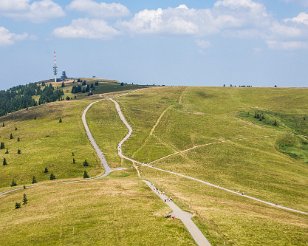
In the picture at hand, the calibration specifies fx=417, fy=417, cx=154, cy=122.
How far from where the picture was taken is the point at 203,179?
4454 inches

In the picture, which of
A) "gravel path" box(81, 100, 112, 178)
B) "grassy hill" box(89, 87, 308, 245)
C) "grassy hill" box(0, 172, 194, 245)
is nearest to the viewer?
"grassy hill" box(0, 172, 194, 245)

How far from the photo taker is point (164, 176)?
4387 inches

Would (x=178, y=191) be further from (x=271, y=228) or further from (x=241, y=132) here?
(x=241, y=132)

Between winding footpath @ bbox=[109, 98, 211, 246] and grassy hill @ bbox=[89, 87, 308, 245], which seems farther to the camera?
grassy hill @ bbox=[89, 87, 308, 245]

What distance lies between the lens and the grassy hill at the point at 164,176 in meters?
61.1

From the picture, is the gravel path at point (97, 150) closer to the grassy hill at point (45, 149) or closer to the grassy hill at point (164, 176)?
the grassy hill at point (45, 149)

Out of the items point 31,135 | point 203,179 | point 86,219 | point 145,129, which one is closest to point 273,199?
point 203,179

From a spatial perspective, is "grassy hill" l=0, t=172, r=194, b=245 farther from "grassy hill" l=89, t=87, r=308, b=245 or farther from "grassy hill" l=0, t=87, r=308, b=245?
"grassy hill" l=89, t=87, r=308, b=245

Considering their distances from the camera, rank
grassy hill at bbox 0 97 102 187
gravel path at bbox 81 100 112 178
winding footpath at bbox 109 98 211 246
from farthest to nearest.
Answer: gravel path at bbox 81 100 112 178 → grassy hill at bbox 0 97 102 187 → winding footpath at bbox 109 98 211 246

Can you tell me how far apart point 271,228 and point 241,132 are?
109558 mm

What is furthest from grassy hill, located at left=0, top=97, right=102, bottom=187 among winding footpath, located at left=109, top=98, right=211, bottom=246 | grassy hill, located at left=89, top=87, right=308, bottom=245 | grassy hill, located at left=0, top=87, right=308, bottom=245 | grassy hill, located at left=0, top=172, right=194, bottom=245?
winding footpath, located at left=109, top=98, right=211, bottom=246

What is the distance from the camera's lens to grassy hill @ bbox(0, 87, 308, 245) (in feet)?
200

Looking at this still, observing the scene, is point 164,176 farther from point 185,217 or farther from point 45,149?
point 45,149

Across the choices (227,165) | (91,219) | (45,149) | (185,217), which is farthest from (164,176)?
(45,149)
